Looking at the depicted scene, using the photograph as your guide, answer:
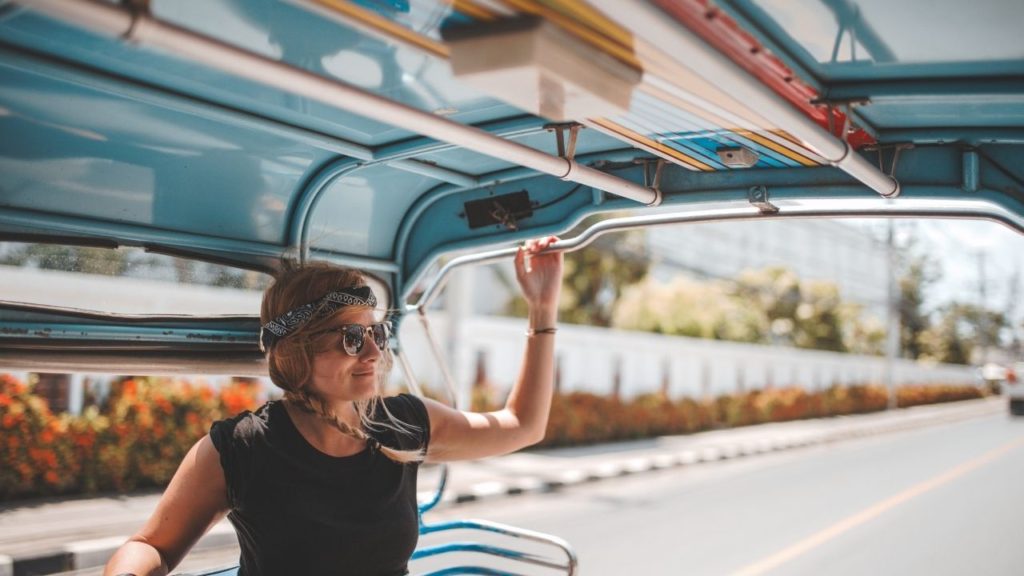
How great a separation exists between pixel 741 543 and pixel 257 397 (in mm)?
5878

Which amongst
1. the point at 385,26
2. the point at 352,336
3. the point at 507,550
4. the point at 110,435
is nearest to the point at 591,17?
the point at 385,26

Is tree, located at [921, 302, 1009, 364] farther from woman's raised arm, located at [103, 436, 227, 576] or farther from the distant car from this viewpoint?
woman's raised arm, located at [103, 436, 227, 576]

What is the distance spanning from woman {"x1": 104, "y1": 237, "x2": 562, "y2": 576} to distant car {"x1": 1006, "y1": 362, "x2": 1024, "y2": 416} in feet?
102

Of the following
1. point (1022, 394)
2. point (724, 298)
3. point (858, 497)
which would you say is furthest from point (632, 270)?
point (858, 497)

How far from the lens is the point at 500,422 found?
2660mm

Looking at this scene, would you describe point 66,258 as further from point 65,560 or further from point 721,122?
point 65,560

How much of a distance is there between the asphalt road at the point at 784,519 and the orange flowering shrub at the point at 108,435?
2718 mm

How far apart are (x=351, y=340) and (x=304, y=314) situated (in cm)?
13

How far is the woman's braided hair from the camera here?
222cm

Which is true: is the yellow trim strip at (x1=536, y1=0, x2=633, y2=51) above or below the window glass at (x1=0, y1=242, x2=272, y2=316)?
above

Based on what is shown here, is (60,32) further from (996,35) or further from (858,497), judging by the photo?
(858,497)

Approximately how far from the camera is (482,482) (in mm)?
11164

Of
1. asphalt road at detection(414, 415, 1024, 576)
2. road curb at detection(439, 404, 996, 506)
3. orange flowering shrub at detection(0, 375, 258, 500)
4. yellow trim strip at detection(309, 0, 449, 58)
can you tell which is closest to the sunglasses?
yellow trim strip at detection(309, 0, 449, 58)

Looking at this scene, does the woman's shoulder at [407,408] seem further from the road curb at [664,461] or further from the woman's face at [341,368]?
the road curb at [664,461]
